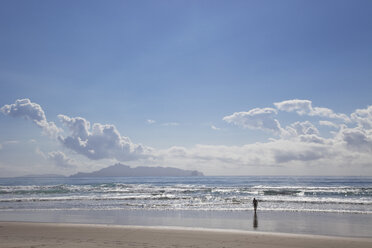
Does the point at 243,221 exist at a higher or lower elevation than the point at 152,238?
lower

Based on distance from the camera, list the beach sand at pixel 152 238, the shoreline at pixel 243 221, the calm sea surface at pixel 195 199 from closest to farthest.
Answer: the beach sand at pixel 152 238 < the shoreline at pixel 243 221 < the calm sea surface at pixel 195 199

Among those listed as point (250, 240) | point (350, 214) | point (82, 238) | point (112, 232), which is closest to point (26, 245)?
point (82, 238)

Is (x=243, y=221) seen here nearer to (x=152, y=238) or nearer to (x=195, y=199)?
(x=152, y=238)

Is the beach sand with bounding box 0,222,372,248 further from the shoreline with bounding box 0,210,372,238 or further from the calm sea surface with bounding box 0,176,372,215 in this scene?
the calm sea surface with bounding box 0,176,372,215

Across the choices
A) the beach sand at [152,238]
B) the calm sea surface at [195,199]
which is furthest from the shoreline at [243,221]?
the calm sea surface at [195,199]

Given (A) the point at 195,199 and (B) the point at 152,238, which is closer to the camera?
(B) the point at 152,238

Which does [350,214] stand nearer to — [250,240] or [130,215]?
[250,240]

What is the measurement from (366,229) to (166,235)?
1113cm

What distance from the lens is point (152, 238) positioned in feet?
45.1

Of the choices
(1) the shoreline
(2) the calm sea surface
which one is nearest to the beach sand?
(1) the shoreline

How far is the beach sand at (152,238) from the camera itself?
1245cm

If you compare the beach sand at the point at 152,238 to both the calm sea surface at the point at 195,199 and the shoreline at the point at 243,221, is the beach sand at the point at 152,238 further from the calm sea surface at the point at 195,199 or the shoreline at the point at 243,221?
the calm sea surface at the point at 195,199

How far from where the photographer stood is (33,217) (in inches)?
858

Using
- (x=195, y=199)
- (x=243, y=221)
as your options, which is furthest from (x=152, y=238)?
(x=195, y=199)
